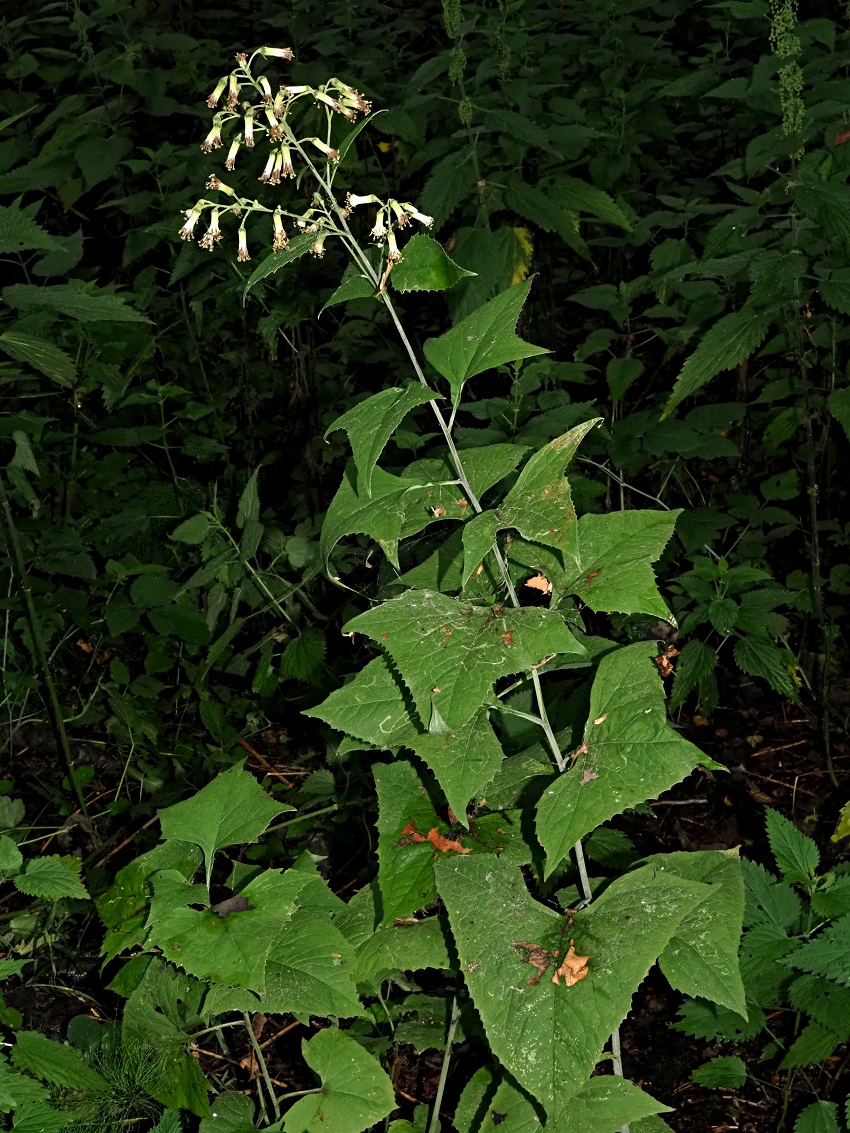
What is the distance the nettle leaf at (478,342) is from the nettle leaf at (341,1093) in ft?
3.89

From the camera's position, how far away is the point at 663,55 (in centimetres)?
519

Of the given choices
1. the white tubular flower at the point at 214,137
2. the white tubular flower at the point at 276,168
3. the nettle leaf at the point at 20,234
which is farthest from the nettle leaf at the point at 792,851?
the nettle leaf at the point at 20,234

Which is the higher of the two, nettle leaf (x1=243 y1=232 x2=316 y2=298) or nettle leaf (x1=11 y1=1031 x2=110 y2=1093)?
nettle leaf (x1=243 y1=232 x2=316 y2=298)

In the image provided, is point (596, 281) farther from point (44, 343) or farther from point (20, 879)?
point (20, 879)

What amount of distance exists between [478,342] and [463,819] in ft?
2.31

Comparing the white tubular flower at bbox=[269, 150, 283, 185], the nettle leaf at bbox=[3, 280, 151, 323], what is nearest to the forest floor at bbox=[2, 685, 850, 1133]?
the nettle leaf at bbox=[3, 280, 151, 323]

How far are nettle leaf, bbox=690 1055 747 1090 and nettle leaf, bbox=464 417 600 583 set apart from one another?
4.36 ft

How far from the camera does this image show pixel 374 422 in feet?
4.87

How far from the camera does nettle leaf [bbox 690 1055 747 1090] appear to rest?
2.12 metres

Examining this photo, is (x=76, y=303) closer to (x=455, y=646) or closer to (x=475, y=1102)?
(x=455, y=646)

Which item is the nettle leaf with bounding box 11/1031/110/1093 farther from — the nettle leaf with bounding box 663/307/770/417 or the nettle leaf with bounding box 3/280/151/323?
the nettle leaf with bounding box 663/307/770/417

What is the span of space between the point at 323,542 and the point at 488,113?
250 centimetres

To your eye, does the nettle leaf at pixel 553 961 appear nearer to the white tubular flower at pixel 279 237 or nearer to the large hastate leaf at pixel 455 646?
the large hastate leaf at pixel 455 646

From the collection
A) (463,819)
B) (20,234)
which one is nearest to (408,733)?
(463,819)
